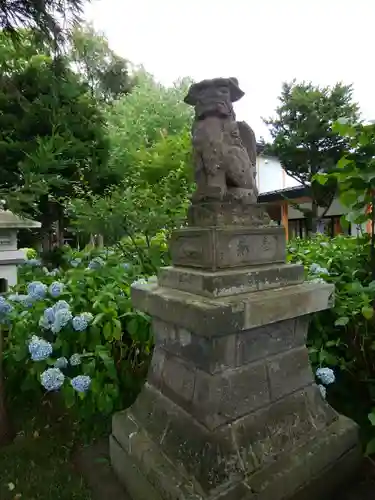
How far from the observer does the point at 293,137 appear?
13625 mm

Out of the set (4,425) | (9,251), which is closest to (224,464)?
(4,425)

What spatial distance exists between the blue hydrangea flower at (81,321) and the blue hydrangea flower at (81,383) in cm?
34

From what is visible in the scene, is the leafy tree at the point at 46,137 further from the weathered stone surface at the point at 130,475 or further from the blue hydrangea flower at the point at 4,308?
the weathered stone surface at the point at 130,475

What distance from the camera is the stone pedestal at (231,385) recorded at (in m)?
1.63

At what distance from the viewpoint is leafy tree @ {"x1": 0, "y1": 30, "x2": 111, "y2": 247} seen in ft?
8.34

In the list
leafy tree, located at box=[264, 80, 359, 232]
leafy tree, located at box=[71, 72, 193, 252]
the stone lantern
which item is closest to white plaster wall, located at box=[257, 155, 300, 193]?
leafy tree, located at box=[264, 80, 359, 232]

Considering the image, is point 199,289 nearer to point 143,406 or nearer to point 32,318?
point 143,406

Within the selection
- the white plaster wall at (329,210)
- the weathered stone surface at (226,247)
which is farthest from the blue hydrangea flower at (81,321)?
the white plaster wall at (329,210)

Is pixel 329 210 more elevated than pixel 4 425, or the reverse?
pixel 329 210

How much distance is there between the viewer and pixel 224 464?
161 cm

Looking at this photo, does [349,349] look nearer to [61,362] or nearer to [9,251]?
[61,362]

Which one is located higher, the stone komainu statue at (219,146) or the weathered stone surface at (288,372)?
the stone komainu statue at (219,146)

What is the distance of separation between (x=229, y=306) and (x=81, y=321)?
1302 mm

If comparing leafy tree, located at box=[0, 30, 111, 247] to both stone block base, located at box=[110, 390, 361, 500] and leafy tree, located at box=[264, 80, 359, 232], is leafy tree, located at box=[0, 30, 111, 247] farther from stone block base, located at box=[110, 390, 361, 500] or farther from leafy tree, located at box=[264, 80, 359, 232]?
leafy tree, located at box=[264, 80, 359, 232]
